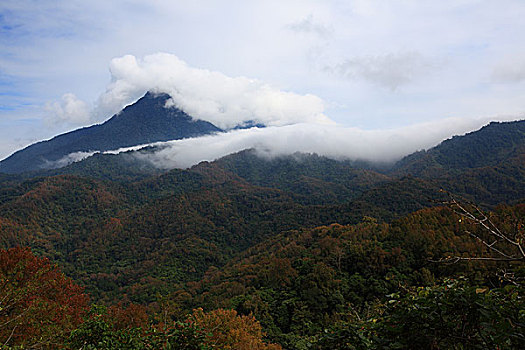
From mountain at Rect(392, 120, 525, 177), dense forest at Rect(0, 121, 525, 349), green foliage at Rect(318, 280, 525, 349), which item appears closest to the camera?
green foliage at Rect(318, 280, 525, 349)

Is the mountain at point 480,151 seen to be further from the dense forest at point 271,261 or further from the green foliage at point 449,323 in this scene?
the green foliage at point 449,323

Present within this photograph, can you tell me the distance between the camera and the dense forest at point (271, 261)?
12.2 feet

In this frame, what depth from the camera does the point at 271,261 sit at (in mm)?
52156

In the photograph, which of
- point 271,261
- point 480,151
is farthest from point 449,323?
point 480,151

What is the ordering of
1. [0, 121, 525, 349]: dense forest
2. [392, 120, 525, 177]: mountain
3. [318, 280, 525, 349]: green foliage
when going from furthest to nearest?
[392, 120, 525, 177]: mountain, [0, 121, 525, 349]: dense forest, [318, 280, 525, 349]: green foliage

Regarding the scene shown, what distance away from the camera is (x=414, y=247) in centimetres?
3694

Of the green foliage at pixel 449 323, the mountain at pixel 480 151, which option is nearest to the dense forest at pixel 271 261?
the green foliage at pixel 449 323

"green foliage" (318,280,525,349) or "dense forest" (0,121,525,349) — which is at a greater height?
"green foliage" (318,280,525,349)

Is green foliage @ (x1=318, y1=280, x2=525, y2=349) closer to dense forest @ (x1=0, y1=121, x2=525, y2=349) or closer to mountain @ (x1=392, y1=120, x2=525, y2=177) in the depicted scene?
dense forest @ (x1=0, y1=121, x2=525, y2=349)

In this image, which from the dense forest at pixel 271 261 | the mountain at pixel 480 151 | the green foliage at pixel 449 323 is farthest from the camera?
the mountain at pixel 480 151

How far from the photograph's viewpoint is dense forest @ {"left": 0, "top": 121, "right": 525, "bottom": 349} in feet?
12.2

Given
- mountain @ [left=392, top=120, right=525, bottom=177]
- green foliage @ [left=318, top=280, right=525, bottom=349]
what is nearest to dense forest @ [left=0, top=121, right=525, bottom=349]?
green foliage @ [left=318, top=280, right=525, bottom=349]

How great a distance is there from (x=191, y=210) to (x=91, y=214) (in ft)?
144

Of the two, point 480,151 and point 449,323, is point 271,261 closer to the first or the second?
point 449,323
